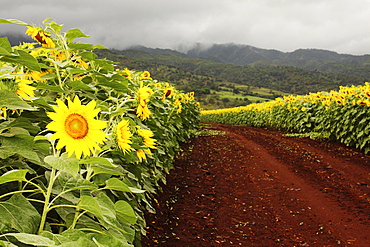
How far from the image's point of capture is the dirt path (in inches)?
137

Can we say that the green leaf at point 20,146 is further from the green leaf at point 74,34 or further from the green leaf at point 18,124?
the green leaf at point 74,34

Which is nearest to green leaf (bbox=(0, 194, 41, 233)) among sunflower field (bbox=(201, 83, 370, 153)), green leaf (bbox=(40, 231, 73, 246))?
green leaf (bbox=(40, 231, 73, 246))

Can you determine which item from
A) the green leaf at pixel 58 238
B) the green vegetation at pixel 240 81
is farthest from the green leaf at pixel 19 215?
the green vegetation at pixel 240 81

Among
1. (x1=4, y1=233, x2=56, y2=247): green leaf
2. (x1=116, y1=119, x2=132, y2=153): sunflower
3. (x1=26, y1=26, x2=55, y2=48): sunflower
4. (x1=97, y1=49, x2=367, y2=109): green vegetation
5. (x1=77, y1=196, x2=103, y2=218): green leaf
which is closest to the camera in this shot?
(x1=4, y1=233, x2=56, y2=247): green leaf

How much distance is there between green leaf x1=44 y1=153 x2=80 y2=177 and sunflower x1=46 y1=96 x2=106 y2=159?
0.08ft

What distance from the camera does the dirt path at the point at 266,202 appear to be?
11.4 ft

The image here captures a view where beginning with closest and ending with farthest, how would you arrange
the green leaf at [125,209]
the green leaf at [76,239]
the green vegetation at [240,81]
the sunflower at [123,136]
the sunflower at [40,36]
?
the green leaf at [76,239] → the green leaf at [125,209] → the sunflower at [123,136] → the sunflower at [40,36] → the green vegetation at [240,81]

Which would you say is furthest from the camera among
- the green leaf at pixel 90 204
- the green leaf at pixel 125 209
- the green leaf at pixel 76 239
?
the green leaf at pixel 125 209

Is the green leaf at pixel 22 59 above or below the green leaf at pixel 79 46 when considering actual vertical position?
below

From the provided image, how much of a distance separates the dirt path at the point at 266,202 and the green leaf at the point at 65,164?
7.14ft

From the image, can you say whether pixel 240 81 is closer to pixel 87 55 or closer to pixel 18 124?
pixel 87 55

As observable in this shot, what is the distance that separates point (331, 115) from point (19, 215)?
9675mm

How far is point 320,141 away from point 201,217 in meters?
7.05

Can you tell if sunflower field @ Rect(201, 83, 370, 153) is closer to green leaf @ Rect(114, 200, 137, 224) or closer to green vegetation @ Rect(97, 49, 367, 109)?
green leaf @ Rect(114, 200, 137, 224)
